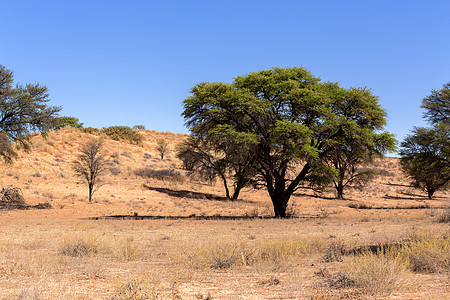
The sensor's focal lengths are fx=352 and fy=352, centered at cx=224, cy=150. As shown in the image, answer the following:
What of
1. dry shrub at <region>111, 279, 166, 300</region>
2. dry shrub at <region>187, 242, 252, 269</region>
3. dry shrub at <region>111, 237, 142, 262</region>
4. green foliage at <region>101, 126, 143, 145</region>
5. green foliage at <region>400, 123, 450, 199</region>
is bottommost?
dry shrub at <region>111, 237, 142, 262</region>

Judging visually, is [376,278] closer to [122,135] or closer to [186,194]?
[186,194]

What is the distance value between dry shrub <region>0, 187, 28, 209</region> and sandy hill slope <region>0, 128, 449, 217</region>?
4.31ft

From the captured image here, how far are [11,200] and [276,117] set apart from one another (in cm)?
2196

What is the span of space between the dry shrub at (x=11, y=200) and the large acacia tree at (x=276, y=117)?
15702mm

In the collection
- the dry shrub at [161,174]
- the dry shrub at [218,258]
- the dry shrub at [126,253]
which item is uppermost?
the dry shrub at [161,174]

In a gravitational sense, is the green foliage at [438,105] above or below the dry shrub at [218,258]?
above

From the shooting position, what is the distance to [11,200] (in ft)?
92.3

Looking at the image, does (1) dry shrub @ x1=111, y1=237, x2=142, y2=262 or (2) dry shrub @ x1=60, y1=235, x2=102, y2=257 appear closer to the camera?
(1) dry shrub @ x1=111, y1=237, x2=142, y2=262

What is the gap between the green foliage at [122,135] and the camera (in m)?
63.7

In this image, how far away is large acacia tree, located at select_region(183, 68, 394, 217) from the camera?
67.8ft

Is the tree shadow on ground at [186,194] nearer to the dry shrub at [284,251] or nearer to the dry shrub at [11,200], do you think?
the dry shrub at [11,200]

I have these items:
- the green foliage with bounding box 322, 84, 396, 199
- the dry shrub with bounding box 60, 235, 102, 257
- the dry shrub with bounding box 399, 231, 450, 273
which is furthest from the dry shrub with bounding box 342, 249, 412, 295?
the green foliage with bounding box 322, 84, 396, 199

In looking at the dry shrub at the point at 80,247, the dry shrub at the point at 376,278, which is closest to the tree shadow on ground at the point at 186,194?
the dry shrub at the point at 80,247

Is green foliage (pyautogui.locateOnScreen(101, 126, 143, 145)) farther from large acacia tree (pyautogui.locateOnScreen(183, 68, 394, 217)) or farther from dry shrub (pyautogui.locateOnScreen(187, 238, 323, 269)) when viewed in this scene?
dry shrub (pyautogui.locateOnScreen(187, 238, 323, 269))
